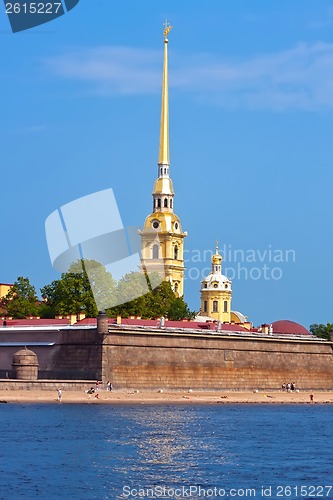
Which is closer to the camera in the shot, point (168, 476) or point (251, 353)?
point (168, 476)

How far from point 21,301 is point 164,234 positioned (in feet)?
111

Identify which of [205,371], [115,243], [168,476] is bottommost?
[168,476]

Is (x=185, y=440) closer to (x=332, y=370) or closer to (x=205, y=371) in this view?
(x=205, y=371)

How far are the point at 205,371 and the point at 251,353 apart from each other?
185 inches

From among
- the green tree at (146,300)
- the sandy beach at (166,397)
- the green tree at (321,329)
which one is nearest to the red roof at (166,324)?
the green tree at (146,300)

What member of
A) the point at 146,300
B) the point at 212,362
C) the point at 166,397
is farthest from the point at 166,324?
the point at 146,300

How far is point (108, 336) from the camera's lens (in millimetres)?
77500

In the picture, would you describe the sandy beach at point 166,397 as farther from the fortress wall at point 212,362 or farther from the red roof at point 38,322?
the red roof at point 38,322

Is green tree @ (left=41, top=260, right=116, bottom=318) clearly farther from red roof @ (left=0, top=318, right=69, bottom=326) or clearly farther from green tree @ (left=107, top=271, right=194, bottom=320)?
red roof @ (left=0, top=318, right=69, bottom=326)

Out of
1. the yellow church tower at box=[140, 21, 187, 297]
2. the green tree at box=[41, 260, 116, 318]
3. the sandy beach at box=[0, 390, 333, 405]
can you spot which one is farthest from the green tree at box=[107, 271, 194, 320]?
the yellow church tower at box=[140, 21, 187, 297]

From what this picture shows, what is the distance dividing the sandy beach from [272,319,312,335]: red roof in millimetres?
16511

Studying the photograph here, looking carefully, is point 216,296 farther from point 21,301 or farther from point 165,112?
point 21,301

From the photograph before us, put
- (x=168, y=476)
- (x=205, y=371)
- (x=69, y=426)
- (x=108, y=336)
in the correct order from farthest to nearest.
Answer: (x=205, y=371)
(x=108, y=336)
(x=69, y=426)
(x=168, y=476)

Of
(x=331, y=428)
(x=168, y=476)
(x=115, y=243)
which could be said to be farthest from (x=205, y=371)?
(x=168, y=476)
